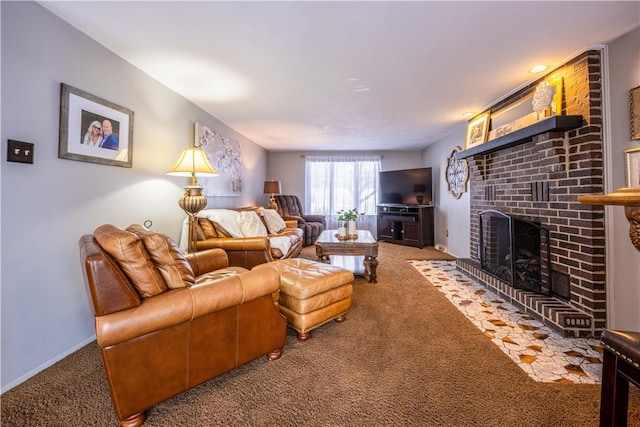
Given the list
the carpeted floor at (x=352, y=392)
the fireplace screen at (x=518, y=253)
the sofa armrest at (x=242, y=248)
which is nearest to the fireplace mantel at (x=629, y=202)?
the carpeted floor at (x=352, y=392)

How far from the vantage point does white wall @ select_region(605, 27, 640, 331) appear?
1915mm

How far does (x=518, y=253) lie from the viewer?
2.83 meters

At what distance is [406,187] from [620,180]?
4.05m

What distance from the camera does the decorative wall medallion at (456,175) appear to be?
4496 millimetres

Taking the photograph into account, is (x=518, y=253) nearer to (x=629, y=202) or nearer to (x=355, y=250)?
(x=355, y=250)

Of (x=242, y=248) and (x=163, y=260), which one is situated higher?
(x=163, y=260)

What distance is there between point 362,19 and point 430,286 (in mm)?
2766

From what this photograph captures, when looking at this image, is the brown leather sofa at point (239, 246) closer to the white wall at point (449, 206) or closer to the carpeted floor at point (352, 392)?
the carpeted floor at point (352, 392)

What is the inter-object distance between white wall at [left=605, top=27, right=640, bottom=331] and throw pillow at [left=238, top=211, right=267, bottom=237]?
11.3 ft

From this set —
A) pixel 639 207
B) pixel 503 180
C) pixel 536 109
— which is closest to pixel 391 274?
pixel 503 180

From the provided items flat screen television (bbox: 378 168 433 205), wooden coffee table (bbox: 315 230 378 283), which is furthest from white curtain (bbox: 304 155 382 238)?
wooden coffee table (bbox: 315 230 378 283)

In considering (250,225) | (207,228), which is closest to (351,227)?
(250,225)

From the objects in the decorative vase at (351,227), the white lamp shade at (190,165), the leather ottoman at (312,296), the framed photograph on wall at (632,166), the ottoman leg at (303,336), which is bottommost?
the ottoman leg at (303,336)

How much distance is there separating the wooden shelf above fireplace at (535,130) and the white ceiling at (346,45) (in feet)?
1.79
